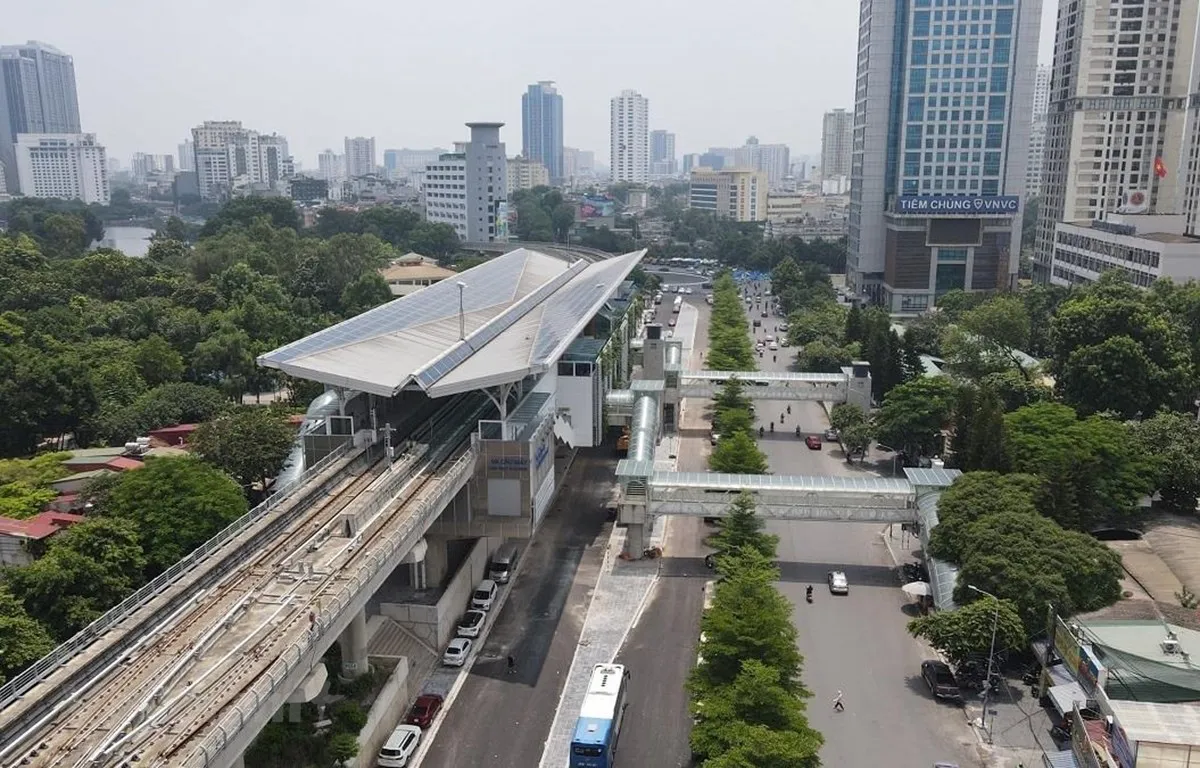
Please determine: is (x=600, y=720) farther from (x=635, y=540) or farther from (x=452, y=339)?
(x=452, y=339)

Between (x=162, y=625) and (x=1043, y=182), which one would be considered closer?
(x=162, y=625)

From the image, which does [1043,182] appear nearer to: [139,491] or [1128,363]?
[1128,363]

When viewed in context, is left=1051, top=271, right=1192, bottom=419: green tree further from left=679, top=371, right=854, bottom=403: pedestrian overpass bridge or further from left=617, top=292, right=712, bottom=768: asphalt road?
left=617, top=292, right=712, bottom=768: asphalt road

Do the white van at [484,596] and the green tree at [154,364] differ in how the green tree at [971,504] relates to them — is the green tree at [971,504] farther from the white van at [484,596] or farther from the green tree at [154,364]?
the green tree at [154,364]

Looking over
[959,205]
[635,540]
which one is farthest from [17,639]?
[959,205]

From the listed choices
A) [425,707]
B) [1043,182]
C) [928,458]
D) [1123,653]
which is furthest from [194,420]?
[1043,182]

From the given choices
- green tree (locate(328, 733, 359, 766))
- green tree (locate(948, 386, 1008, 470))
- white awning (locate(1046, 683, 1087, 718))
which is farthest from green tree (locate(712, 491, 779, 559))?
green tree (locate(328, 733, 359, 766))
